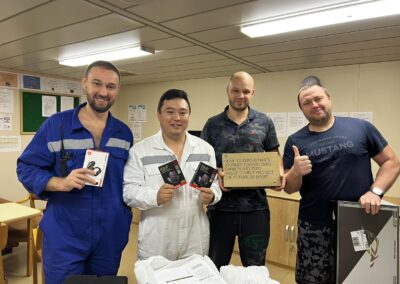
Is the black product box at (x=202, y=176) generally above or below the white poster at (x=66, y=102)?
below

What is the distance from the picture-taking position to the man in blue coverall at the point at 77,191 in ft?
4.70

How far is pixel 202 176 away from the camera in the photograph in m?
1.47

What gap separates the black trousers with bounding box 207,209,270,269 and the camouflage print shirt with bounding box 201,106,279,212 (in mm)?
48

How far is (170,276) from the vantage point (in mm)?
940

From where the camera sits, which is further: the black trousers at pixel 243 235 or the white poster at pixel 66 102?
the white poster at pixel 66 102

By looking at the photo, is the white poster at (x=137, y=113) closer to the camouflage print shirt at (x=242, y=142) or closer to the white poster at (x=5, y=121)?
the white poster at (x=5, y=121)

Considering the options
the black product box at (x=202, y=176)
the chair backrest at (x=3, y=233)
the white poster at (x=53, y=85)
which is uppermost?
the white poster at (x=53, y=85)

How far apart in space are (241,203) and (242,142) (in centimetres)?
36

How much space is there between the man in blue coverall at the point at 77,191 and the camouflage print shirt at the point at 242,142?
24.2 inches

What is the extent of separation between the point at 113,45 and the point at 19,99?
6.82 ft

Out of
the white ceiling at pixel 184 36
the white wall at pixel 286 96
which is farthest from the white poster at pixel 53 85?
the white ceiling at pixel 184 36

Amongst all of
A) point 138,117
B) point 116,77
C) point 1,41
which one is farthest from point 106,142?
point 138,117

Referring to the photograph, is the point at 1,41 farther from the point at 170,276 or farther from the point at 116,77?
the point at 170,276

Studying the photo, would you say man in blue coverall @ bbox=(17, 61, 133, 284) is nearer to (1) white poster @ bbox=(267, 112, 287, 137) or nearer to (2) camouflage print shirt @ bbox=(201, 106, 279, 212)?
(2) camouflage print shirt @ bbox=(201, 106, 279, 212)
